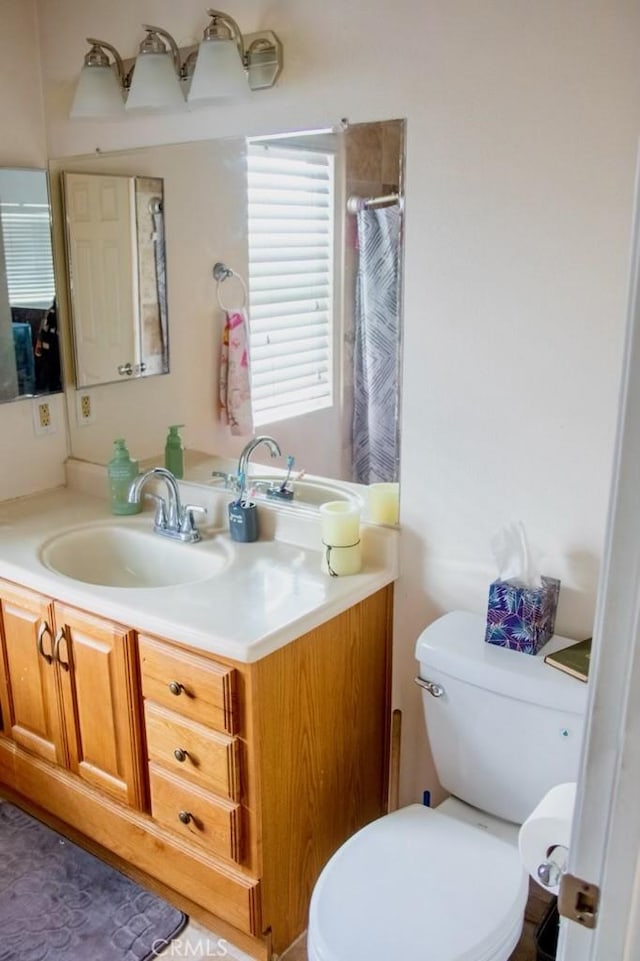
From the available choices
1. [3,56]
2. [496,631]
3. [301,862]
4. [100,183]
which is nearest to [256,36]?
[100,183]

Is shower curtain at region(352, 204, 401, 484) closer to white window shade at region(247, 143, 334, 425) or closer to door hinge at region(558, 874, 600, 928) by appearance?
white window shade at region(247, 143, 334, 425)

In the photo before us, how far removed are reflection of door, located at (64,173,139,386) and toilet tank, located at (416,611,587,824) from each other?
1.31 metres

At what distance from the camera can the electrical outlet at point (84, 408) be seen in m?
2.58

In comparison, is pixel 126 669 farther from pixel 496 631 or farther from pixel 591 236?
pixel 591 236

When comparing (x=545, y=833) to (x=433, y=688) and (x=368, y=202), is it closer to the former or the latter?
(x=433, y=688)

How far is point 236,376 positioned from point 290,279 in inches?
12.3

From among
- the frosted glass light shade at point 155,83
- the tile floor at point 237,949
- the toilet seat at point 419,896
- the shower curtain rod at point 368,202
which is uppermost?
the frosted glass light shade at point 155,83

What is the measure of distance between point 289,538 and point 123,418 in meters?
0.73

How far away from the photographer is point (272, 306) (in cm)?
207

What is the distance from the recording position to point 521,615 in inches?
65.1

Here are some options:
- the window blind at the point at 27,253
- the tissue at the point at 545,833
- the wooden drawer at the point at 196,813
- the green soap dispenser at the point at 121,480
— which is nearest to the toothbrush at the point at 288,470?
the green soap dispenser at the point at 121,480

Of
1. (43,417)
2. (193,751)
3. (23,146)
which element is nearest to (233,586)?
(193,751)

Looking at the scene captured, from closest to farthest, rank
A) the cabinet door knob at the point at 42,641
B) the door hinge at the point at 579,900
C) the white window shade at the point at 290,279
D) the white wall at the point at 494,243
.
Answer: the door hinge at the point at 579,900 → the white wall at the point at 494,243 → the white window shade at the point at 290,279 → the cabinet door knob at the point at 42,641

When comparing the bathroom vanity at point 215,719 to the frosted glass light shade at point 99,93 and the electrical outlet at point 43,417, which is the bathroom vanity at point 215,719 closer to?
the electrical outlet at point 43,417
